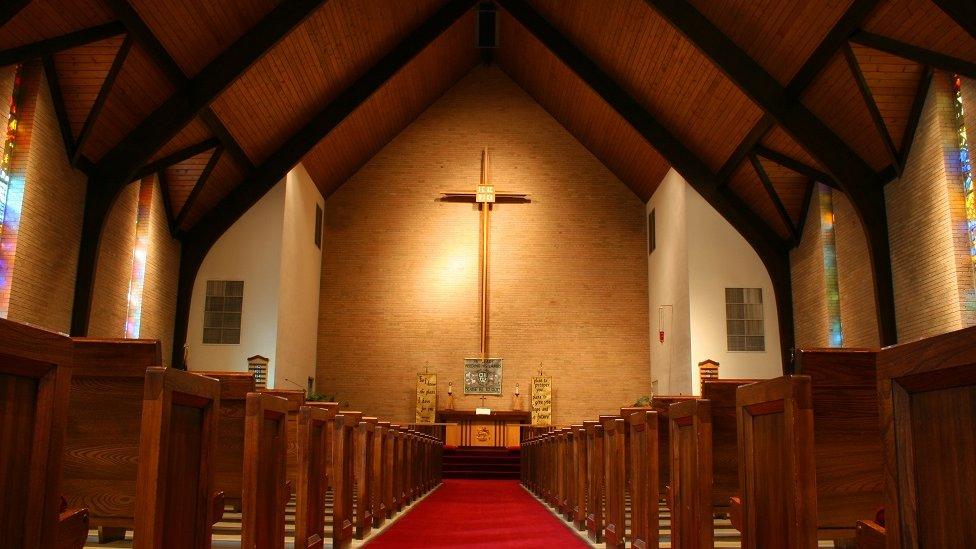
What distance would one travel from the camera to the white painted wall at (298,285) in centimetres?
1452

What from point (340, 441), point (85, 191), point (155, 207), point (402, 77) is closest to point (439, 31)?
point (402, 77)

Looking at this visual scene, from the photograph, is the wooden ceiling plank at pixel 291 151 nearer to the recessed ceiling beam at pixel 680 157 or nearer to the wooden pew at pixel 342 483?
the recessed ceiling beam at pixel 680 157

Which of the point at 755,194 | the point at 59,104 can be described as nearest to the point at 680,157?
the point at 755,194

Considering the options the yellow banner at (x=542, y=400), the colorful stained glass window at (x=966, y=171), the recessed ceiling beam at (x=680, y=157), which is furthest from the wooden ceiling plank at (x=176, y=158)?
the colorful stained glass window at (x=966, y=171)

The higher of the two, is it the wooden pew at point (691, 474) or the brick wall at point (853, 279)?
the brick wall at point (853, 279)

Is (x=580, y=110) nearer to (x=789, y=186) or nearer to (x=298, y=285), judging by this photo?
(x=789, y=186)

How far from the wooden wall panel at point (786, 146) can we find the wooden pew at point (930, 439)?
1069cm

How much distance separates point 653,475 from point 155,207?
11.0 meters

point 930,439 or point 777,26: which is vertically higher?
point 777,26

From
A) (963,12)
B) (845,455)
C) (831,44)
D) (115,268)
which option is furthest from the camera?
(115,268)

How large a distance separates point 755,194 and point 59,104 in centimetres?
984

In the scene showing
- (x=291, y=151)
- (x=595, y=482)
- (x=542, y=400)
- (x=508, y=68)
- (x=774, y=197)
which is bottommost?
(x=595, y=482)

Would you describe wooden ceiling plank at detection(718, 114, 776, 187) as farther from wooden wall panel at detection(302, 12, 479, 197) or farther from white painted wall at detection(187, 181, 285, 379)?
white painted wall at detection(187, 181, 285, 379)

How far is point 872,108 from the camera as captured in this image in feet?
32.7
